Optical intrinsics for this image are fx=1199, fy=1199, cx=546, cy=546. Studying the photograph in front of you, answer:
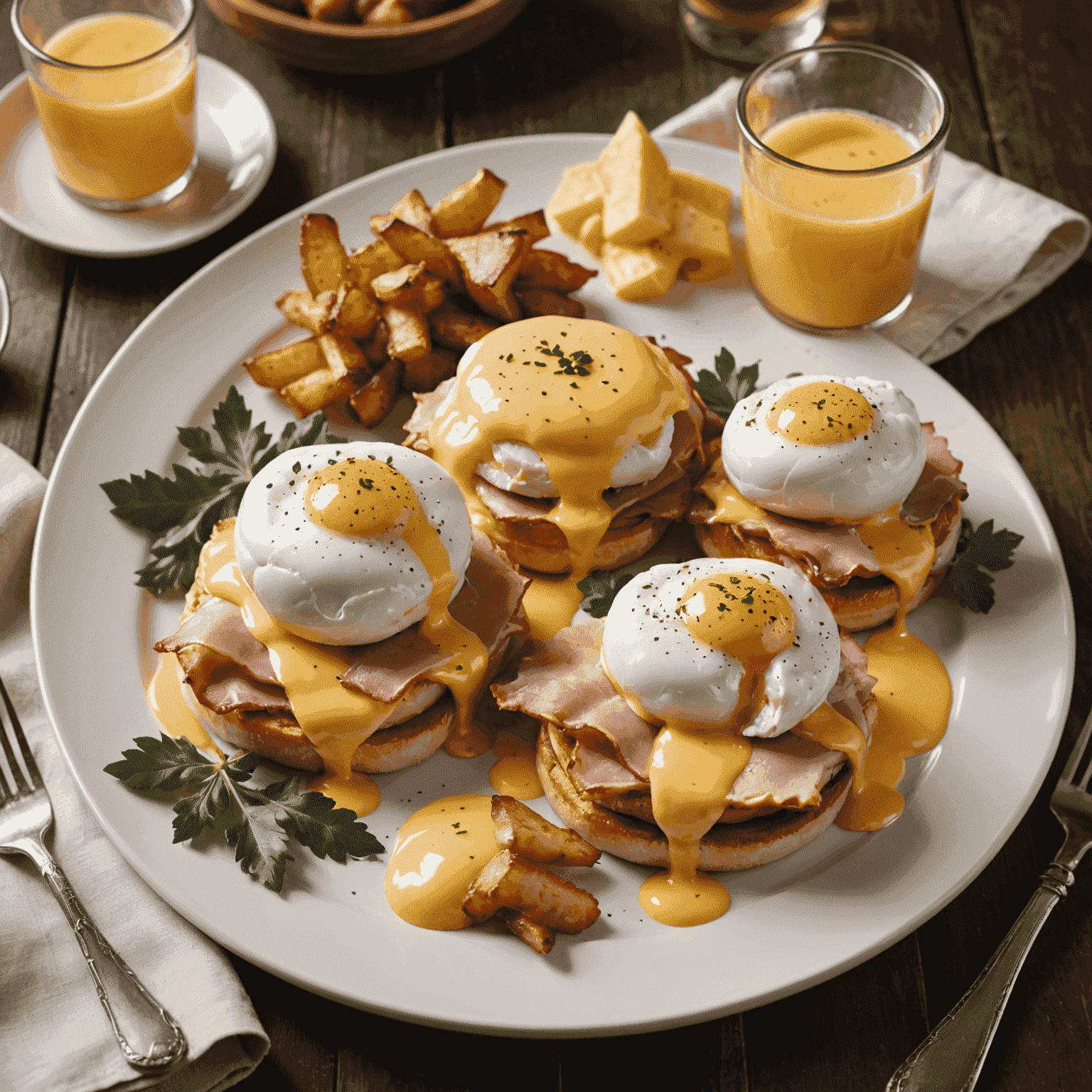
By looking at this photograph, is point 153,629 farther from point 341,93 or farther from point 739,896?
point 341,93

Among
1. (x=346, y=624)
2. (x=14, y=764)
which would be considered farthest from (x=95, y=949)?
(x=346, y=624)

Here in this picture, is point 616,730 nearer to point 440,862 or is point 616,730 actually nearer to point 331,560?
point 440,862

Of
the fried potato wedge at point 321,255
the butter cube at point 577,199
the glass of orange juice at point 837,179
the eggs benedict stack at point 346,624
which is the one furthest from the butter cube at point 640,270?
the eggs benedict stack at point 346,624

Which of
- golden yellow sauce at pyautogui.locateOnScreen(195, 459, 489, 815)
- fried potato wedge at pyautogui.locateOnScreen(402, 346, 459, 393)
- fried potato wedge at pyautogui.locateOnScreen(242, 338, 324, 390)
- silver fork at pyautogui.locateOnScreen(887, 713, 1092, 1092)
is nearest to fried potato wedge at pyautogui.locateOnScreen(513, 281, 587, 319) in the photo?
fried potato wedge at pyautogui.locateOnScreen(402, 346, 459, 393)

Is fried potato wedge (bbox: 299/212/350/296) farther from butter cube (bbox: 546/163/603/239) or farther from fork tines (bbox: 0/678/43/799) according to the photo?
fork tines (bbox: 0/678/43/799)

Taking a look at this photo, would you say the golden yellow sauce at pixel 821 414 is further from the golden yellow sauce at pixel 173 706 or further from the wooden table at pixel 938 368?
the golden yellow sauce at pixel 173 706
